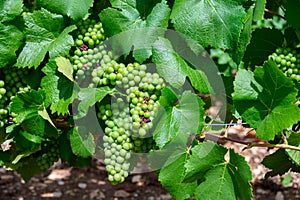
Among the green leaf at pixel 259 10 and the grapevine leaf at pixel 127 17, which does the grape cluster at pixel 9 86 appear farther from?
the green leaf at pixel 259 10

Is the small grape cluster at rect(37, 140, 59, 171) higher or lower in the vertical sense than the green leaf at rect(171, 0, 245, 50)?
lower

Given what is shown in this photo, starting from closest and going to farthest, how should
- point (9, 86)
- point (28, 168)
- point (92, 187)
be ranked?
point (9, 86), point (28, 168), point (92, 187)

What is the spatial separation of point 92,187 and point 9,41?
5.23 feet

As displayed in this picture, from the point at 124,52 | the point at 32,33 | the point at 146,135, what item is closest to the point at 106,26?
the point at 124,52

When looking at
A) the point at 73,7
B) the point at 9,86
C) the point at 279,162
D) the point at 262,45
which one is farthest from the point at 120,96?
the point at 279,162

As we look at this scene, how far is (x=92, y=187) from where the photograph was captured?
316 cm

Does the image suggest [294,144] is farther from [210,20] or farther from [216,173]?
[210,20]

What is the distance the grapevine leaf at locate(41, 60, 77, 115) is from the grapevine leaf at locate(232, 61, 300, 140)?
509 millimetres

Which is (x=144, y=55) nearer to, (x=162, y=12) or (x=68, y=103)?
(x=162, y=12)

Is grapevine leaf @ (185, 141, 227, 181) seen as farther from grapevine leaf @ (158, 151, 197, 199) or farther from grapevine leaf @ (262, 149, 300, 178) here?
grapevine leaf @ (262, 149, 300, 178)

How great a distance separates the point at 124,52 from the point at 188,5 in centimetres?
24

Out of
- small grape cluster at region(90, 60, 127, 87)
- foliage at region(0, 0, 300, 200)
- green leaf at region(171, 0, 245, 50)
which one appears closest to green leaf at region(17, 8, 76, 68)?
foliage at region(0, 0, 300, 200)

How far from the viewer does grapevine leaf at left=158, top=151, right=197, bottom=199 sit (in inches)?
67.5

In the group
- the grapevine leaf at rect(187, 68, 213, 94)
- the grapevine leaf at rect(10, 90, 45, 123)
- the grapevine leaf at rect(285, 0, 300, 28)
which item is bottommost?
the grapevine leaf at rect(10, 90, 45, 123)
